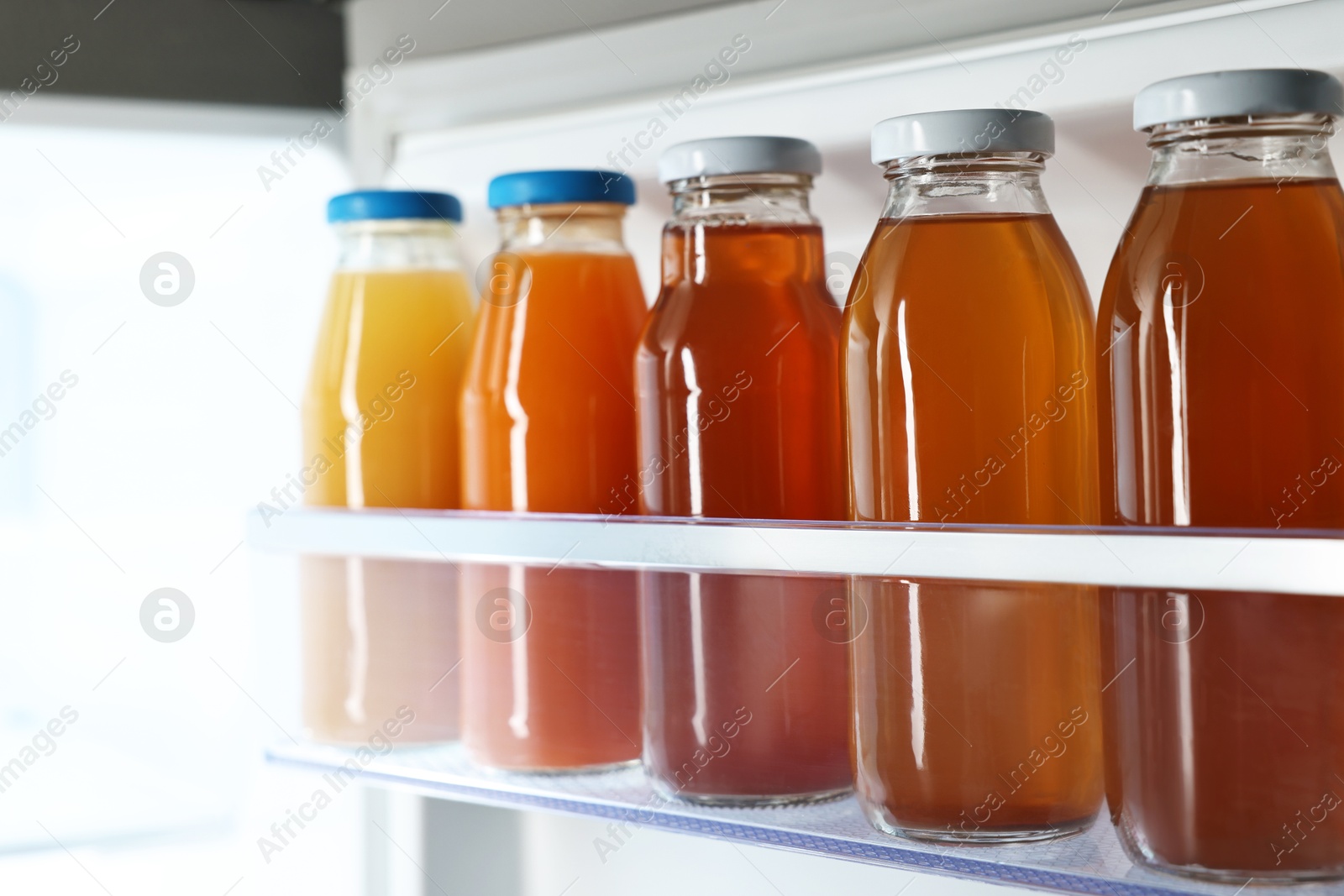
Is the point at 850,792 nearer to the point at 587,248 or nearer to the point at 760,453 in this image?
the point at 760,453

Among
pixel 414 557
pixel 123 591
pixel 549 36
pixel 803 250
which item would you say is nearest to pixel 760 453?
pixel 803 250

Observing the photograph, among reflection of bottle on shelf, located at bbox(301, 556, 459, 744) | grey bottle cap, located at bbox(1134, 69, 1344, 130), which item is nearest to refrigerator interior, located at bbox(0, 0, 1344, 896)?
reflection of bottle on shelf, located at bbox(301, 556, 459, 744)

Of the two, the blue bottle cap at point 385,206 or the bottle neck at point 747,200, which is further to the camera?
the blue bottle cap at point 385,206

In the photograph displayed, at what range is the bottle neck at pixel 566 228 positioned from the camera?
2.66ft

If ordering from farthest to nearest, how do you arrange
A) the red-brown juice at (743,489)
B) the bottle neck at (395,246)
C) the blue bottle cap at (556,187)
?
the bottle neck at (395,246) → the blue bottle cap at (556,187) → the red-brown juice at (743,489)

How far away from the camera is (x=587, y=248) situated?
82cm

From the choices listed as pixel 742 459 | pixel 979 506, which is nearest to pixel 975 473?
pixel 979 506

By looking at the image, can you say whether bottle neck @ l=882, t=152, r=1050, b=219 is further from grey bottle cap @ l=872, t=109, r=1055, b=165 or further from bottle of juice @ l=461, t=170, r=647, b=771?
bottle of juice @ l=461, t=170, r=647, b=771

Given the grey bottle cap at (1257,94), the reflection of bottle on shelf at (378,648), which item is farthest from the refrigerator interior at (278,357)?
the grey bottle cap at (1257,94)

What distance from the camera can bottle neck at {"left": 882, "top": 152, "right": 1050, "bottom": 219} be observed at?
0.63m

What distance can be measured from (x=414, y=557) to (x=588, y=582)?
0.38 ft

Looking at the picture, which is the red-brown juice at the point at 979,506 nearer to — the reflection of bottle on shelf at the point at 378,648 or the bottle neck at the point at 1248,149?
the bottle neck at the point at 1248,149

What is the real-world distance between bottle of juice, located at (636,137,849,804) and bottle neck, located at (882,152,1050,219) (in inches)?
3.1

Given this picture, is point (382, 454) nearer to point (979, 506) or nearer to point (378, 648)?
point (378, 648)
